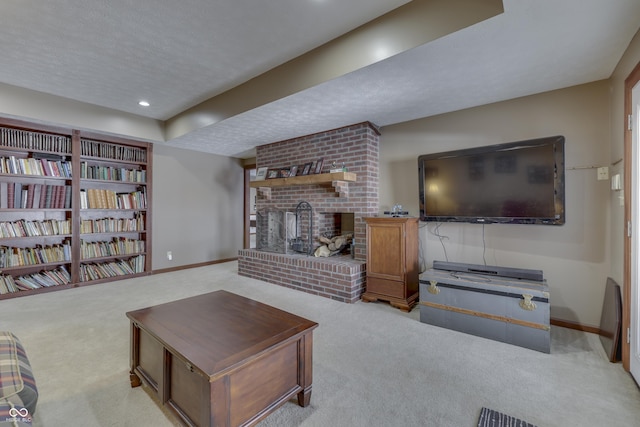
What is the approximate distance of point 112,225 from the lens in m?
4.42

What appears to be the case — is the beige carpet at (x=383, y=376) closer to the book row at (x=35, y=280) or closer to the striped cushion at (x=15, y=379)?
the striped cushion at (x=15, y=379)

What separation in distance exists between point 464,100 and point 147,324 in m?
3.37

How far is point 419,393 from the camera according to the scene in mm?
1720

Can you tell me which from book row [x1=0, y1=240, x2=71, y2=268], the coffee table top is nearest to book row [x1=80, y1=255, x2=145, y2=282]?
book row [x1=0, y1=240, x2=71, y2=268]

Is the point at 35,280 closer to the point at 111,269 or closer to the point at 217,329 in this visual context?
the point at 111,269

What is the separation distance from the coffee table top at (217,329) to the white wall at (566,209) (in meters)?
2.40

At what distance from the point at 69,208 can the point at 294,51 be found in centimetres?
389

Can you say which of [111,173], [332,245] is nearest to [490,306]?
[332,245]

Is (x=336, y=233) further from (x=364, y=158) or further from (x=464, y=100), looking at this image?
(x=464, y=100)

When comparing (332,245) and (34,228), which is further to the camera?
(332,245)

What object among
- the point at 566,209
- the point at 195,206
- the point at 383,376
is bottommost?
the point at 383,376

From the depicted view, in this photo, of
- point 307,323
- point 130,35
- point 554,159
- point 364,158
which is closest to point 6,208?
point 130,35

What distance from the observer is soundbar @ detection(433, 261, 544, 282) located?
8.54ft

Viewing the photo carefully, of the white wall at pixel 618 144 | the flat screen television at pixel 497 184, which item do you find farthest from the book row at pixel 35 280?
the white wall at pixel 618 144
